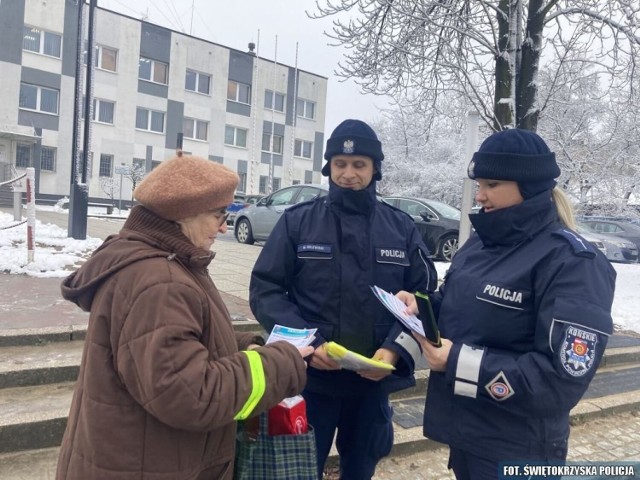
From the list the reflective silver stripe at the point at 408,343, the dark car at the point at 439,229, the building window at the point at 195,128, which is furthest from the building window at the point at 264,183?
the reflective silver stripe at the point at 408,343

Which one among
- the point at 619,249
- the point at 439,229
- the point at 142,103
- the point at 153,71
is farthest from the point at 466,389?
the point at 153,71

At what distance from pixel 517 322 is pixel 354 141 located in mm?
1197

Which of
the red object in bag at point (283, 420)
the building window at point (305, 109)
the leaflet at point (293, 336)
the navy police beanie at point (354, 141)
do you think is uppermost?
the building window at point (305, 109)

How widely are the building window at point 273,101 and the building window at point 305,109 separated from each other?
136 centimetres

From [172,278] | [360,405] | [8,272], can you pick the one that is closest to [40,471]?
[360,405]

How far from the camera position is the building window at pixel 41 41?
26828 millimetres

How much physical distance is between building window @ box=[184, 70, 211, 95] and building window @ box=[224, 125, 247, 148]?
8.82ft

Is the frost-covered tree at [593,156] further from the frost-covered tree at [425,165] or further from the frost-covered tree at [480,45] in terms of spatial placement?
the frost-covered tree at [425,165]

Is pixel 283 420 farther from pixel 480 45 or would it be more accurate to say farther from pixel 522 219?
pixel 480 45

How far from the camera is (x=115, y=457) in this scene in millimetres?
1473

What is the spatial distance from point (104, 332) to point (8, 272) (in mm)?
6051

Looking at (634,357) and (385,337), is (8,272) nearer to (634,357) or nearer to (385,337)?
(385,337)

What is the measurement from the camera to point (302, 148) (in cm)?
3797

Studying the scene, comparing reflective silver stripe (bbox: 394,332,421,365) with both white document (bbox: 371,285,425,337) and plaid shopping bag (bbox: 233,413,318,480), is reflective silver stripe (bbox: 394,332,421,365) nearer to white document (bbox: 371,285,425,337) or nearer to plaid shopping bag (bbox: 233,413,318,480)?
white document (bbox: 371,285,425,337)
